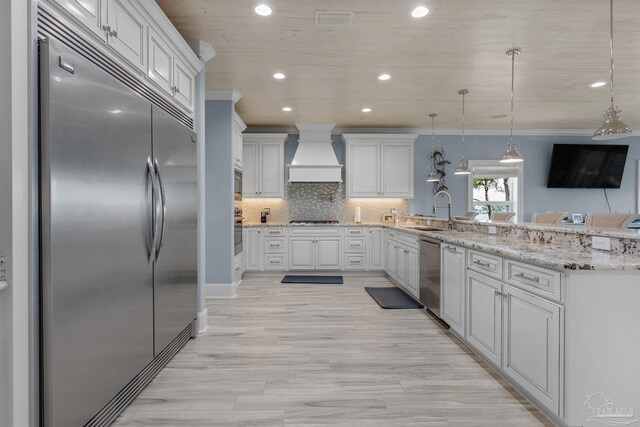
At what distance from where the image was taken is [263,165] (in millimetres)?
6234

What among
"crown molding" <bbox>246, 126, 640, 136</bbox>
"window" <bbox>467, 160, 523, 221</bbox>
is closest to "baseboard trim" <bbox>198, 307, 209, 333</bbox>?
"crown molding" <bbox>246, 126, 640, 136</bbox>

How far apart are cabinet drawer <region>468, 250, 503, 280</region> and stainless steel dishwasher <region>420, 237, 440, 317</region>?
765mm

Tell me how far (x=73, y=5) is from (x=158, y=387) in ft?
7.16

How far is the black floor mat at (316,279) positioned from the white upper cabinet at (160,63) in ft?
11.7

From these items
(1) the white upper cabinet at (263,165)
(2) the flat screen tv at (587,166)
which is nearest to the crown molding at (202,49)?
(1) the white upper cabinet at (263,165)

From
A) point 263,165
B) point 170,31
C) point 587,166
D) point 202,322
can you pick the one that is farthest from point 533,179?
point 170,31

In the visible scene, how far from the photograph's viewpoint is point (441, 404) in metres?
2.06

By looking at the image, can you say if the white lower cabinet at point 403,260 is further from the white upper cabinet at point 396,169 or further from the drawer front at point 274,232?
the drawer front at point 274,232

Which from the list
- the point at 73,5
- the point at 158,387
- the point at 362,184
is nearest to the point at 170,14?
the point at 73,5

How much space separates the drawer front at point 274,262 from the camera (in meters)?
5.92

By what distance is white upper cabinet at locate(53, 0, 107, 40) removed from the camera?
5.11 ft

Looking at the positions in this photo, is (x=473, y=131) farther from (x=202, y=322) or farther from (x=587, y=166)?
(x=202, y=322)

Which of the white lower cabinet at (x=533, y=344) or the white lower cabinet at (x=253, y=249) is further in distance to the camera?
the white lower cabinet at (x=253, y=249)

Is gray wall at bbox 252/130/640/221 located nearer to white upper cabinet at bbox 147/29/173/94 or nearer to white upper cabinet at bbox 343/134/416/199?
white upper cabinet at bbox 343/134/416/199
